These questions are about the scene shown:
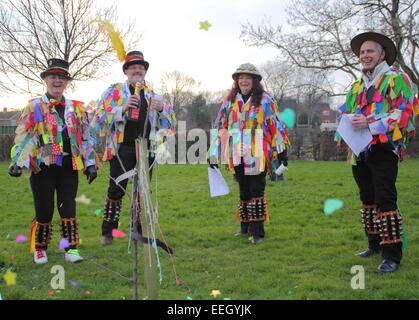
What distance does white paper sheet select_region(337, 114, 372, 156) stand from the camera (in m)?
3.55

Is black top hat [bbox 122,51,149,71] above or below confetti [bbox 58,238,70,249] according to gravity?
above

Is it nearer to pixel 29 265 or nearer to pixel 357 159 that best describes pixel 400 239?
pixel 357 159

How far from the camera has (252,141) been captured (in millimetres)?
4688

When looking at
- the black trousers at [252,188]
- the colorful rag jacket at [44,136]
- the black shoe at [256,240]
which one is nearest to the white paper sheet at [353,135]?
the black trousers at [252,188]

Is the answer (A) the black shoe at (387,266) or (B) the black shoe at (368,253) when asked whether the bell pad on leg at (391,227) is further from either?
(B) the black shoe at (368,253)

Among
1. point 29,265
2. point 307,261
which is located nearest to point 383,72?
point 307,261

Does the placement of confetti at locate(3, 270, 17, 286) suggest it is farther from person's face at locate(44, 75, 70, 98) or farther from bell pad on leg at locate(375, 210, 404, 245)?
bell pad on leg at locate(375, 210, 404, 245)

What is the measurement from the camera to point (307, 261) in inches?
152

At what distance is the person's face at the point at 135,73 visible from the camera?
4.44 m

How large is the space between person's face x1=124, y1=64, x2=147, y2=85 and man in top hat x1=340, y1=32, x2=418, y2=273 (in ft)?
7.17

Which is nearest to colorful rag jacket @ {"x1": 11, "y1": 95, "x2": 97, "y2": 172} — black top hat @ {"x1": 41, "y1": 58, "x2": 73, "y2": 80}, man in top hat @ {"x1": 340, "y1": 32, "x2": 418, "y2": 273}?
black top hat @ {"x1": 41, "y1": 58, "x2": 73, "y2": 80}

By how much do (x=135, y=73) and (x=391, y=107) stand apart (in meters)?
2.57
